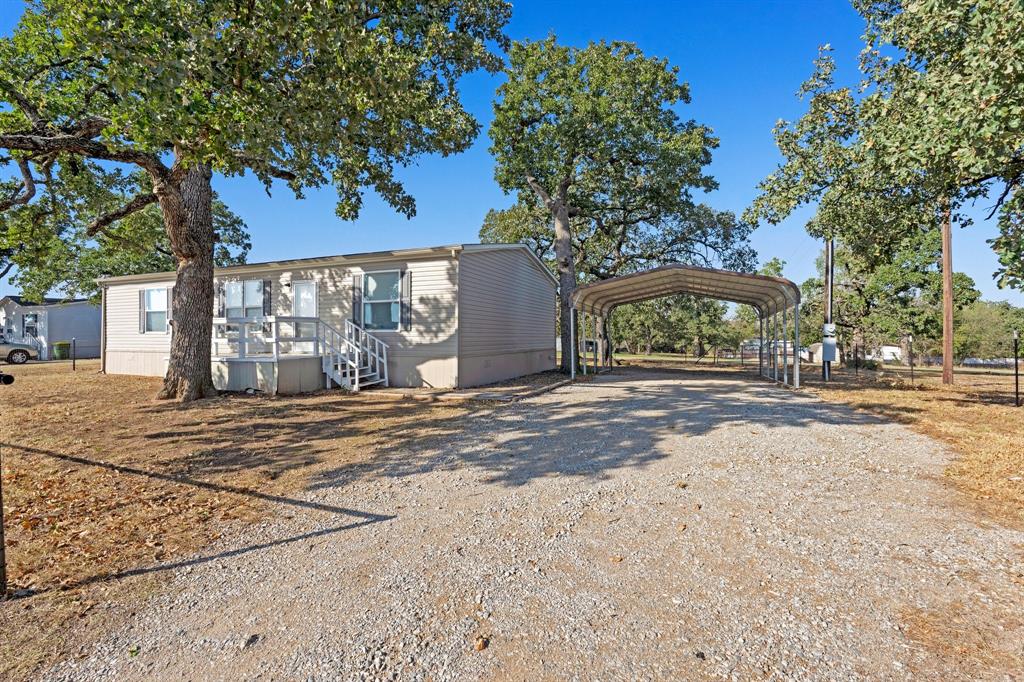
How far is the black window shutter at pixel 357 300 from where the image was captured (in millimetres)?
11984

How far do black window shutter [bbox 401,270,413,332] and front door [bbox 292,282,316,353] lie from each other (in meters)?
2.77

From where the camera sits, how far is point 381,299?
38.9 ft

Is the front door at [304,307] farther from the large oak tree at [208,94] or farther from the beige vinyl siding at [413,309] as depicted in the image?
the large oak tree at [208,94]

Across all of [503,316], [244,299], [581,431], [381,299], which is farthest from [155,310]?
[581,431]

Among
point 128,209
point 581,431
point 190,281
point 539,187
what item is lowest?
point 581,431

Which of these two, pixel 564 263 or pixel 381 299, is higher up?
pixel 564 263

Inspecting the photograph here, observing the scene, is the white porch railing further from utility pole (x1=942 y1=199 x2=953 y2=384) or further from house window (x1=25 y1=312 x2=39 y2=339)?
house window (x1=25 y1=312 x2=39 y2=339)

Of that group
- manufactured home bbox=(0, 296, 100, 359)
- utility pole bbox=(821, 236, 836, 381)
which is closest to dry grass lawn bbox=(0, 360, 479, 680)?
utility pole bbox=(821, 236, 836, 381)

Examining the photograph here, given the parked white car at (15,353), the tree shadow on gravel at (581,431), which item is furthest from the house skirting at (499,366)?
the parked white car at (15,353)

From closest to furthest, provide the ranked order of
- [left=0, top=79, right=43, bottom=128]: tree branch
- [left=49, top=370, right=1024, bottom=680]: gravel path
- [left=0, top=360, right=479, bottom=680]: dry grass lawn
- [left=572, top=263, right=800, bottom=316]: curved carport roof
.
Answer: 1. [left=49, top=370, right=1024, bottom=680]: gravel path
2. [left=0, top=360, right=479, bottom=680]: dry grass lawn
3. [left=0, top=79, right=43, bottom=128]: tree branch
4. [left=572, top=263, right=800, bottom=316]: curved carport roof

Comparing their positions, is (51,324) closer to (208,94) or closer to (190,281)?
(190,281)

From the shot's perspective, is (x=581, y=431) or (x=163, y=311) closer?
(x=581, y=431)

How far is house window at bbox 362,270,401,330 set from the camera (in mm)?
11703

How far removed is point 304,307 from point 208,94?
703 cm
